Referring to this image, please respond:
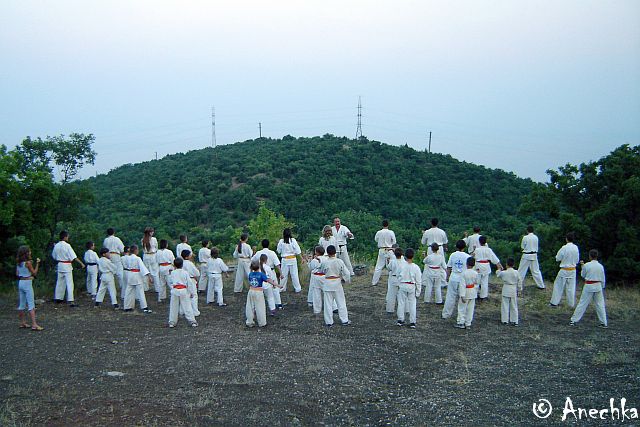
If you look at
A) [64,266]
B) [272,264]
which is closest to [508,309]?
[272,264]

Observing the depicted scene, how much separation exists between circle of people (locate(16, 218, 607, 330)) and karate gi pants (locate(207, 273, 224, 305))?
0.08ft

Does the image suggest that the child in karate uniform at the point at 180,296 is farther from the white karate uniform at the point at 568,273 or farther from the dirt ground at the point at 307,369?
the white karate uniform at the point at 568,273

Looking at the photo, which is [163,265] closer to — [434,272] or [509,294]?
[434,272]

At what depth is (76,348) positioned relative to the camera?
9.88m

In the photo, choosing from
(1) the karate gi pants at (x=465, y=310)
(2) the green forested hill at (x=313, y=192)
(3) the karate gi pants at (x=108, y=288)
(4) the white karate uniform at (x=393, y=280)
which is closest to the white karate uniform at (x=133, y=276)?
(3) the karate gi pants at (x=108, y=288)

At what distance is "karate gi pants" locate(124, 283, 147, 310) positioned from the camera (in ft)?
41.4

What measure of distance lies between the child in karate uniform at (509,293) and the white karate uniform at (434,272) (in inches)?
57.6

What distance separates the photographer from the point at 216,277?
1341 cm

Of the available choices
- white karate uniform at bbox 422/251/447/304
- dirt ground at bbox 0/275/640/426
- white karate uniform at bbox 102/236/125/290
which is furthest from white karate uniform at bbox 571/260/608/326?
white karate uniform at bbox 102/236/125/290

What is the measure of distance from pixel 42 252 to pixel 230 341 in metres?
7.75

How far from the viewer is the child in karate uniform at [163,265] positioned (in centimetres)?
1379

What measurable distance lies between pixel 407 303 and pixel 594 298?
13.5 ft

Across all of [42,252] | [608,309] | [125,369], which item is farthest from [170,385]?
[608,309]

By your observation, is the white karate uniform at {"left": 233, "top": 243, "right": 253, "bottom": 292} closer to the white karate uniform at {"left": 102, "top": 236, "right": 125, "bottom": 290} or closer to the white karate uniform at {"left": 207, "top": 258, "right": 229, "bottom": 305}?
the white karate uniform at {"left": 207, "top": 258, "right": 229, "bottom": 305}
